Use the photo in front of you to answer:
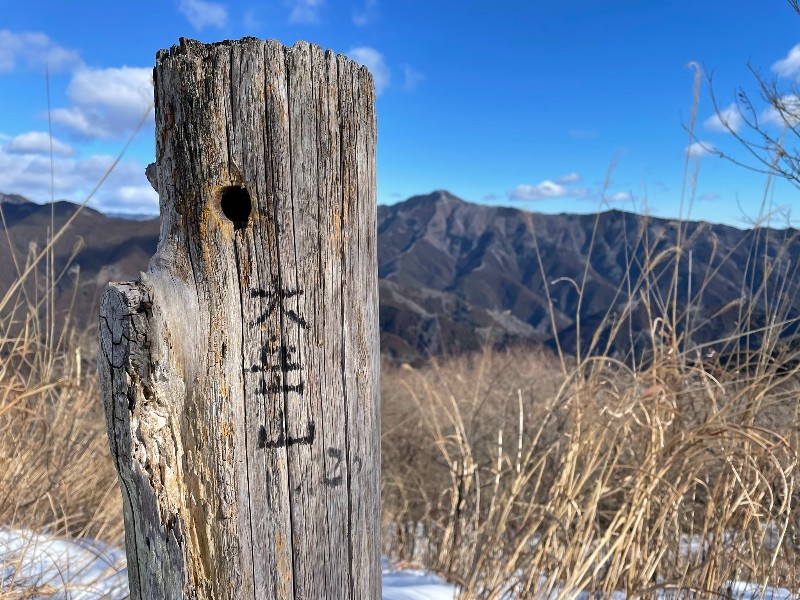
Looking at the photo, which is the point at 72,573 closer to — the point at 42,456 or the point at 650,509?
the point at 42,456

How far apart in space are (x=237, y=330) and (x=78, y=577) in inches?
60.2

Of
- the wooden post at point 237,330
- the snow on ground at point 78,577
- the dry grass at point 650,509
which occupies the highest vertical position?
the wooden post at point 237,330

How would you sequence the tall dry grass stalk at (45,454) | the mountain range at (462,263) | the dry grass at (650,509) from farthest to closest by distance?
the mountain range at (462,263)
the tall dry grass stalk at (45,454)
the dry grass at (650,509)

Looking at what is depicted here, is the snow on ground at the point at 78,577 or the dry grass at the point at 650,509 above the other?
the dry grass at the point at 650,509

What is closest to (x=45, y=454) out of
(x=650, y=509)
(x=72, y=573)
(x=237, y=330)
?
(x=72, y=573)

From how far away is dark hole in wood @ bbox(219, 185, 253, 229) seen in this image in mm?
915

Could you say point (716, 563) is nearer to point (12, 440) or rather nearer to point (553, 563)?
point (553, 563)

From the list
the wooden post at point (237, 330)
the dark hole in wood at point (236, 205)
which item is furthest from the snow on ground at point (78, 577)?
the dark hole in wood at point (236, 205)

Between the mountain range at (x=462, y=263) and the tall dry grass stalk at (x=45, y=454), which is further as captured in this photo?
the mountain range at (x=462, y=263)

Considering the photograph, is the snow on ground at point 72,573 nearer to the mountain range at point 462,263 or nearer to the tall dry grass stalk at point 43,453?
the tall dry grass stalk at point 43,453

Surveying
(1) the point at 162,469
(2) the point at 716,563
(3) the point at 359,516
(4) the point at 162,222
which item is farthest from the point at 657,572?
(4) the point at 162,222

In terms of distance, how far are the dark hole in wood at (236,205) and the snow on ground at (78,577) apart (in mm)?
1210

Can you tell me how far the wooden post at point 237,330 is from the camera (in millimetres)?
870

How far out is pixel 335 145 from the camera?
95 centimetres
